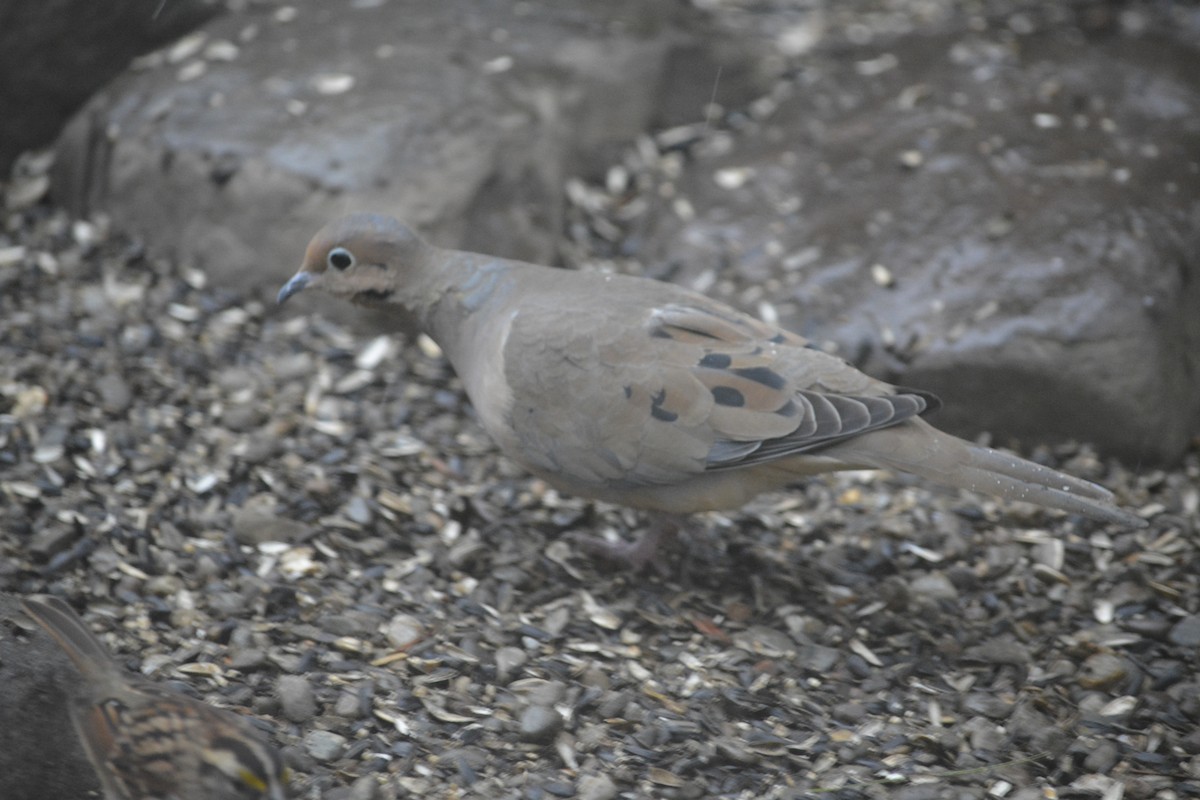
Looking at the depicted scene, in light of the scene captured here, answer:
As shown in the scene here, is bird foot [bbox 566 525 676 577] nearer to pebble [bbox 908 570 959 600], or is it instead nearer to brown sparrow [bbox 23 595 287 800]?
pebble [bbox 908 570 959 600]

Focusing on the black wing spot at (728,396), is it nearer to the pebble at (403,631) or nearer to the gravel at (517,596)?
the gravel at (517,596)

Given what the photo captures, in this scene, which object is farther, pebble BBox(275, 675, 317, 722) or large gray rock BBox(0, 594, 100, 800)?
pebble BBox(275, 675, 317, 722)

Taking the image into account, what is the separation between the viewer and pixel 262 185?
5324mm

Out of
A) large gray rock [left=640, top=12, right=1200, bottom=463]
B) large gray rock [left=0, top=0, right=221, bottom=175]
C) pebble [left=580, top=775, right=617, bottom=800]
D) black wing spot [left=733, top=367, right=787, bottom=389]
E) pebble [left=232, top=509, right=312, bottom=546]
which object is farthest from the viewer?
large gray rock [left=0, top=0, right=221, bottom=175]

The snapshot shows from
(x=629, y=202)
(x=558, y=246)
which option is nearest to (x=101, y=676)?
(x=558, y=246)

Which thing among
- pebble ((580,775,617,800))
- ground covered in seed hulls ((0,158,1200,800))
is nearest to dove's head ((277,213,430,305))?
ground covered in seed hulls ((0,158,1200,800))

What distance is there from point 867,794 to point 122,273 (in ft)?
12.9

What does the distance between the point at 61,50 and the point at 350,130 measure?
5.40ft

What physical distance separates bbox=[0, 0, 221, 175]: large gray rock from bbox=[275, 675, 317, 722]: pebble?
12.4 ft

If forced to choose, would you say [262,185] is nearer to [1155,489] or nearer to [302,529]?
[302,529]

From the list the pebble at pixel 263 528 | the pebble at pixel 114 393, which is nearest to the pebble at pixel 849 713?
the pebble at pixel 263 528

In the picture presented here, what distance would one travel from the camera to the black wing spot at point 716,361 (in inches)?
149

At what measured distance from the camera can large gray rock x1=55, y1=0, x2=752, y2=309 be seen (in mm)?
5324

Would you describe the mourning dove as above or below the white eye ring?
below
